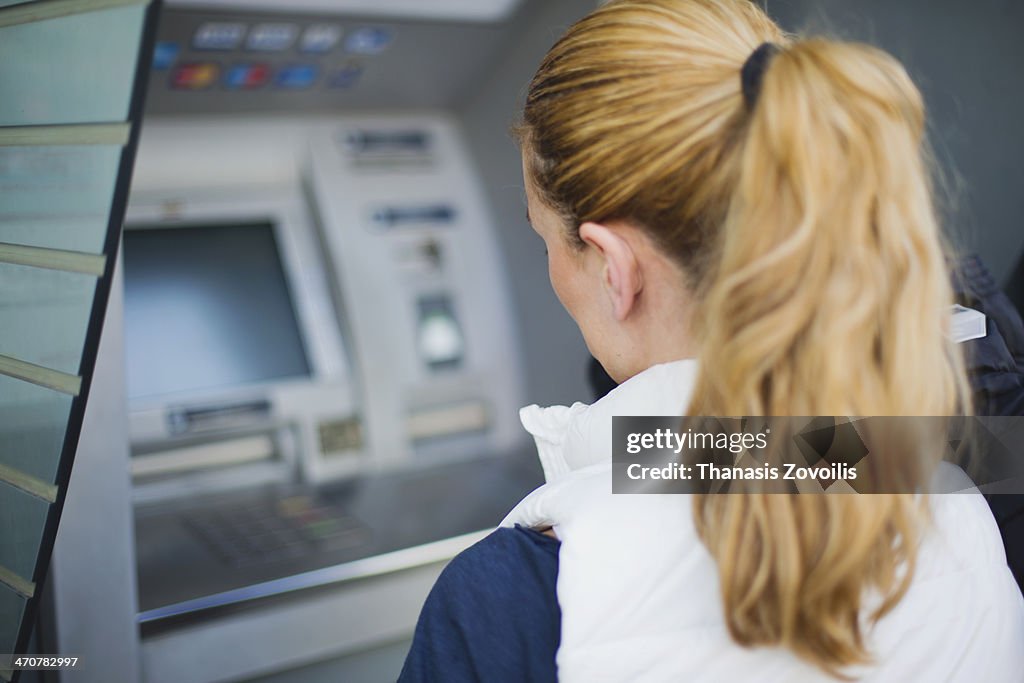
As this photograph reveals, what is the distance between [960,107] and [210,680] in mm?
1714

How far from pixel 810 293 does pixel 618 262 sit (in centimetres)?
19

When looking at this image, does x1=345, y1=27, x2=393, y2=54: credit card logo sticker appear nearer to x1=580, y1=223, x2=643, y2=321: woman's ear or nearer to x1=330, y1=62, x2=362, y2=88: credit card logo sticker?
x1=330, y1=62, x2=362, y2=88: credit card logo sticker

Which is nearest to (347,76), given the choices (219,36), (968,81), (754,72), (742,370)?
(219,36)

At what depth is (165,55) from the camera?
1.90 m

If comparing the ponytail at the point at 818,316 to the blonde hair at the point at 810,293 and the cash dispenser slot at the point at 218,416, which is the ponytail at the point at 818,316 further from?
the cash dispenser slot at the point at 218,416

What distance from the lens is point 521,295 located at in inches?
94.0

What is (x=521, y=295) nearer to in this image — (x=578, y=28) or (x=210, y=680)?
(x=210, y=680)

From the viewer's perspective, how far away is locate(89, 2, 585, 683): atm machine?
5.79 feet

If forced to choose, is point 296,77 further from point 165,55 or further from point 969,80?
point 969,80

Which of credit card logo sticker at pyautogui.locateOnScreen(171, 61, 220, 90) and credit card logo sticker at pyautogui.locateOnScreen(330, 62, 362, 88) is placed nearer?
credit card logo sticker at pyautogui.locateOnScreen(171, 61, 220, 90)

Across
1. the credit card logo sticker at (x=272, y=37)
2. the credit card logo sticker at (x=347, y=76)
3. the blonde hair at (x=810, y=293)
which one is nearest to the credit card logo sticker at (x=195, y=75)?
the credit card logo sticker at (x=272, y=37)

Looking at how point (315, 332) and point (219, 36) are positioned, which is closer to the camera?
point (219, 36)

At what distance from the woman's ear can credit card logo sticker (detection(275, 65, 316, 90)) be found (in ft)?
4.83

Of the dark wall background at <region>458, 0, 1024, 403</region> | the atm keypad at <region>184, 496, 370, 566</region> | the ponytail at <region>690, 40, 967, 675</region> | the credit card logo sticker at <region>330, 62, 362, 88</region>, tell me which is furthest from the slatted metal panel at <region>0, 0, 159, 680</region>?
the credit card logo sticker at <region>330, 62, 362, 88</region>
